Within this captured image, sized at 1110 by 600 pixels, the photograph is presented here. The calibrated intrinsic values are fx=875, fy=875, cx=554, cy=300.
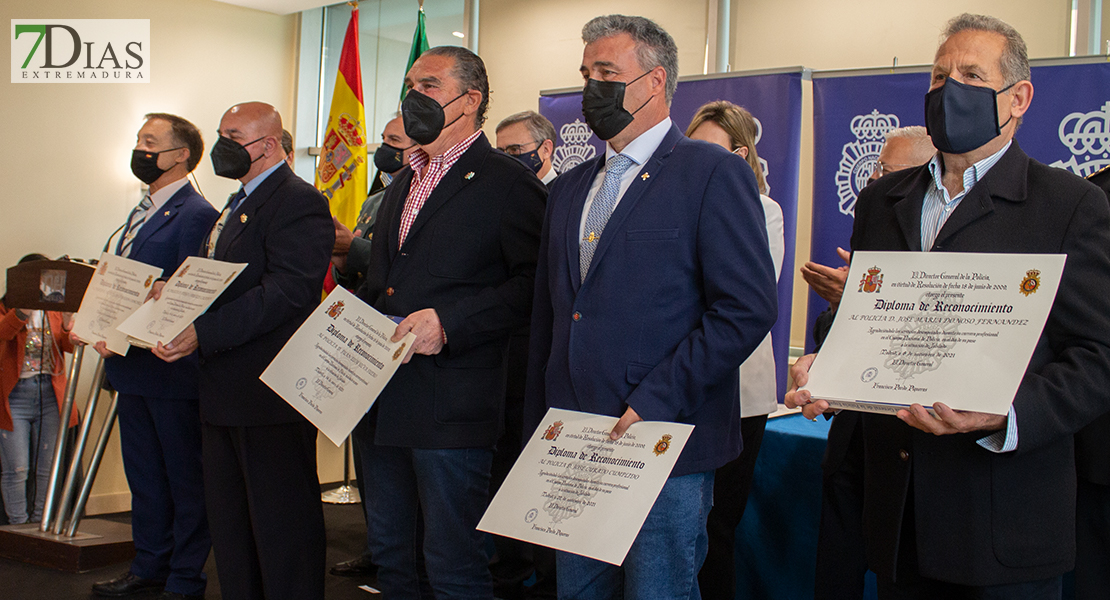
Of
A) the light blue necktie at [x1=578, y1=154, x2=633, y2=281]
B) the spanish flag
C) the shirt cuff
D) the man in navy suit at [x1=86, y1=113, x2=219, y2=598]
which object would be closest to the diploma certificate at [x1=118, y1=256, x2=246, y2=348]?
the man in navy suit at [x1=86, y1=113, x2=219, y2=598]

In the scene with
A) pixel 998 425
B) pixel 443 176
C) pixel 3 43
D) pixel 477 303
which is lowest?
pixel 998 425

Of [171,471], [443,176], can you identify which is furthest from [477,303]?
[171,471]

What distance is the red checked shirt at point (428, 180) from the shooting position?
2.38 meters

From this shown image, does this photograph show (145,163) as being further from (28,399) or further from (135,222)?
(28,399)

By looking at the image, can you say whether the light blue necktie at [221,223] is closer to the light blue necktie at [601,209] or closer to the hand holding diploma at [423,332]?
the hand holding diploma at [423,332]

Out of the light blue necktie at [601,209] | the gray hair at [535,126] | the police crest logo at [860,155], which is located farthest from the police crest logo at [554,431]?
the police crest logo at [860,155]

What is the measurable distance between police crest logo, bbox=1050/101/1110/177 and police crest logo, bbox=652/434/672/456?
2.92 meters

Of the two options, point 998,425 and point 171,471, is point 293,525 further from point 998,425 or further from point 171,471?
point 998,425

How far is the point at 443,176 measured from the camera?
238cm

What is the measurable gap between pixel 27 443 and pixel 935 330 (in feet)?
16.7

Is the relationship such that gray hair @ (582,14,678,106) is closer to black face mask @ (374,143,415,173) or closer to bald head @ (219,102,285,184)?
bald head @ (219,102,285,184)

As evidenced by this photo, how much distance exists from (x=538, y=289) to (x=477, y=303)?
0.82ft

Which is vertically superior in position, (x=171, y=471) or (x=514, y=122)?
(x=514, y=122)

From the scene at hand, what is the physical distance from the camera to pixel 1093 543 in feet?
6.76
